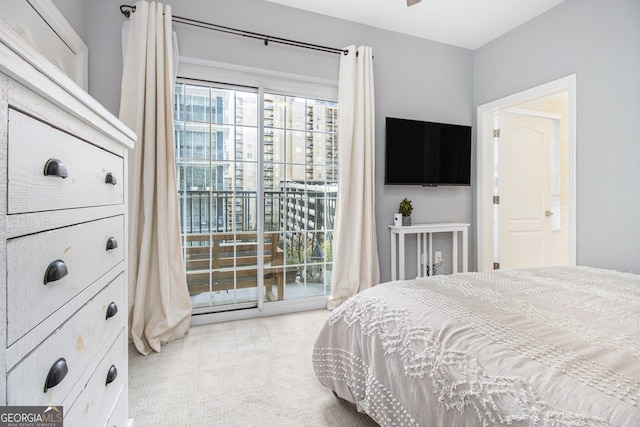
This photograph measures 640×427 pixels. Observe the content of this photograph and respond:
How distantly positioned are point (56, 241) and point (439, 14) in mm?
3521

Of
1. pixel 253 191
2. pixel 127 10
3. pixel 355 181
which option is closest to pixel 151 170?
pixel 253 191

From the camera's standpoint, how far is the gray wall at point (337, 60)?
7.85 ft

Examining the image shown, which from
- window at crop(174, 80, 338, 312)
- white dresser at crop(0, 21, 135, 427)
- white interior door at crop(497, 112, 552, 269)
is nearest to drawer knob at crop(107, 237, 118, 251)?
white dresser at crop(0, 21, 135, 427)

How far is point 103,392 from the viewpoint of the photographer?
981 mm

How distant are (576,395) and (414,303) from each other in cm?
60

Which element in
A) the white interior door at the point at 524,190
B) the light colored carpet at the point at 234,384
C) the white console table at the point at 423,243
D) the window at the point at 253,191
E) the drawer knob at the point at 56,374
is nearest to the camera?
the drawer knob at the point at 56,374

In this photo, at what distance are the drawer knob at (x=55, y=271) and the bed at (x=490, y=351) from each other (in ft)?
3.29

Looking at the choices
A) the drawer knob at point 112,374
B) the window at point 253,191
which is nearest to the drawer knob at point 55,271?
the drawer knob at point 112,374

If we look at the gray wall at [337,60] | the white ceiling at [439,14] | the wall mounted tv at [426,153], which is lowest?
the wall mounted tv at [426,153]

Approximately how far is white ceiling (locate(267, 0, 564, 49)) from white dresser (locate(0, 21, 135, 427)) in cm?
260

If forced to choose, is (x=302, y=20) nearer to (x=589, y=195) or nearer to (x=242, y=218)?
(x=242, y=218)

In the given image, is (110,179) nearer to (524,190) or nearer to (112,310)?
(112,310)

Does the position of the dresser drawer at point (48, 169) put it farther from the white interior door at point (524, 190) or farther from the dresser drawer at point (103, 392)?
the white interior door at point (524, 190)

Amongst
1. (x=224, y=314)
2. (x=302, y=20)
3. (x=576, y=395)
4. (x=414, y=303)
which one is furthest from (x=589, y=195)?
(x=224, y=314)
